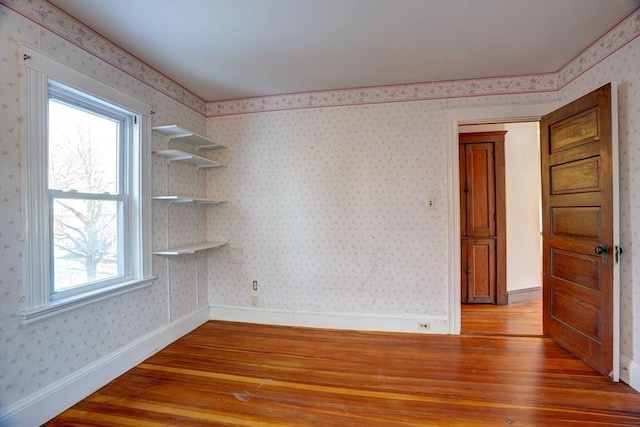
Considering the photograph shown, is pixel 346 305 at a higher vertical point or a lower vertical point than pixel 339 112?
lower

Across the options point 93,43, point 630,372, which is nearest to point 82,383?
point 93,43

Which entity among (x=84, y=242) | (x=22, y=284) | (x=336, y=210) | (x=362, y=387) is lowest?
(x=362, y=387)

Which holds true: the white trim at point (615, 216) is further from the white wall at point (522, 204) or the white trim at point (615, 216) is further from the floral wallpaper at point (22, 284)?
the floral wallpaper at point (22, 284)

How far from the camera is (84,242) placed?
81.8 inches

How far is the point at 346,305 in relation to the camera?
3.11 m

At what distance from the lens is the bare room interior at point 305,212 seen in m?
1.77

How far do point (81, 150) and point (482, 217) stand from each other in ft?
14.1

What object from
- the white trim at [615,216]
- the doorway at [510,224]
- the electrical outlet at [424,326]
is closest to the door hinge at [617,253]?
the white trim at [615,216]

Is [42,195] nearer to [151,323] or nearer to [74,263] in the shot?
[74,263]

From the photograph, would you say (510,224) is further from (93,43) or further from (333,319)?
(93,43)

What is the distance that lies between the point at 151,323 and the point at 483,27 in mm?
3533

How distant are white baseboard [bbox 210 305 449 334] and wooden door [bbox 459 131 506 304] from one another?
1.30m

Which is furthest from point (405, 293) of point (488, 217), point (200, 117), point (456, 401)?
point (200, 117)

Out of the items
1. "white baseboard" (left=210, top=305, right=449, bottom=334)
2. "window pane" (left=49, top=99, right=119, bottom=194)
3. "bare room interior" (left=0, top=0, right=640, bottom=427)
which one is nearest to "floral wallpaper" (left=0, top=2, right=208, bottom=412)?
"bare room interior" (left=0, top=0, right=640, bottom=427)
